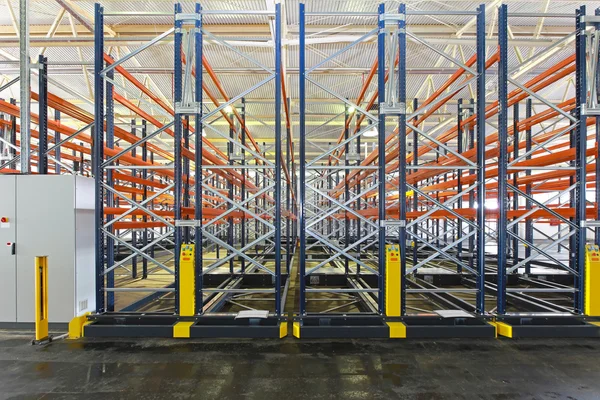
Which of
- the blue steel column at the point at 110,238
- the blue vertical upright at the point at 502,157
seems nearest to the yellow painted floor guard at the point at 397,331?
the blue vertical upright at the point at 502,157

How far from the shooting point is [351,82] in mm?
11648

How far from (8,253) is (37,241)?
472mm

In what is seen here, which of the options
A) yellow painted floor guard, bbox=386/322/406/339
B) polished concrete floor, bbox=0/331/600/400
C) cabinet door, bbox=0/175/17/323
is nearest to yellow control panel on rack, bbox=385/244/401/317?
yellow painted floor guard, bbox=386/322/406/339

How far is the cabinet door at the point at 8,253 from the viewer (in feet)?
15.3

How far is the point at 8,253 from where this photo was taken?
468 cm

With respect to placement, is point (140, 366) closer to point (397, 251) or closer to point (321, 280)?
point (397, 251)

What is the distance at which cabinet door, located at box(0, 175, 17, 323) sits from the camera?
184 inches

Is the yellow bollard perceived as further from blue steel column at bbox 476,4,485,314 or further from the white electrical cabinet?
blue steel column at bbox 476,4,485,314

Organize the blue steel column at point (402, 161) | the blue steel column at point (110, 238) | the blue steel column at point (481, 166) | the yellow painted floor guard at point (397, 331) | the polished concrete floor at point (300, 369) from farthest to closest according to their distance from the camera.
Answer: the blue steel column at point (110, 238) → the blue steel column at point (481, 166) → the blue steel column at point (402, 161) → the yellow painted floor guard at point (397, 331) → the polished concrete floor at point (300, 369)

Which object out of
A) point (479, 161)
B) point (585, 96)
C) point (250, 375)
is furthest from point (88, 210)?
point (585, 96)

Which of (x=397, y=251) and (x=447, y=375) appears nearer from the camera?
(x=447, y=375)

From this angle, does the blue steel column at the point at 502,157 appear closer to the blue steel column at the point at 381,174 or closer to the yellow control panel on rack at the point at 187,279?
the blue steel column at the point at 381,174

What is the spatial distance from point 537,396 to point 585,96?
4483mm

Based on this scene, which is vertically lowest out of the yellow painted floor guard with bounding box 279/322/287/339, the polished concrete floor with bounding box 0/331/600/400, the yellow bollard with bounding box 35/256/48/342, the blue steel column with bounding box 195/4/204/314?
the polished concrete floor with bounding box 0/331/600/400
